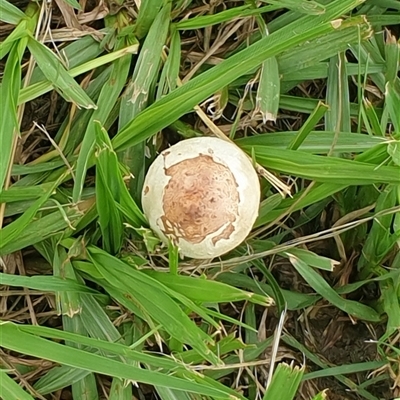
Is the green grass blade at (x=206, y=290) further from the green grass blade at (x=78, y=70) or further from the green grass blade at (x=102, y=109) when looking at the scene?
the green grass blade at (x=78, y=70)

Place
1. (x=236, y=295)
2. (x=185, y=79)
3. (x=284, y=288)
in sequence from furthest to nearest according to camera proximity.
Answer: (x=284, y=288)
(x=185, y=79)
(x=236, y=295)

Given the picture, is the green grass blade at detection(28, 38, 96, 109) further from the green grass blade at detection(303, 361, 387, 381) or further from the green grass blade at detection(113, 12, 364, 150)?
the green grass blade at detection(303, 361, 387, 381)

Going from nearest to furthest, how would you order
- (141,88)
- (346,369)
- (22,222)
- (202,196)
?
(202,196)
(22,222)
(141,88)
(346,369)

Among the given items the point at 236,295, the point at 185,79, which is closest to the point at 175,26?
the point at 185,79

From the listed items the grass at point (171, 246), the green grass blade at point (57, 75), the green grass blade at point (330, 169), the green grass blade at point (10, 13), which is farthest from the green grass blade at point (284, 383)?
the green grass blade at point (10, 13)

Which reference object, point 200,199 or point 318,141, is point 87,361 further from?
point 318,141

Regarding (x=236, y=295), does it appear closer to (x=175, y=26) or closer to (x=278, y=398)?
(x=278, y=398)

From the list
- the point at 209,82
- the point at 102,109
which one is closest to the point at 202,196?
the point at 209,82

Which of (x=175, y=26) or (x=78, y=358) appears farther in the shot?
(x=175, y=26)
